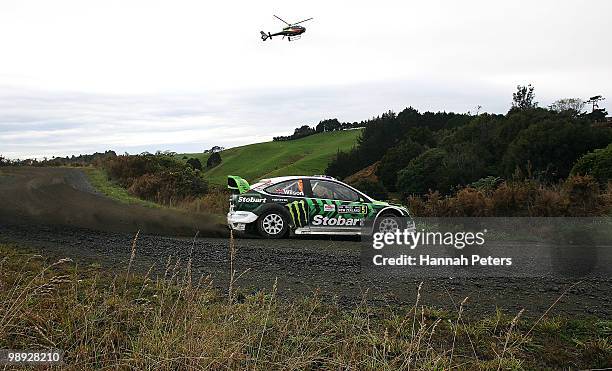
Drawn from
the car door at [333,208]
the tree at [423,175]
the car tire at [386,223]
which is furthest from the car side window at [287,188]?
the tree at [423,175]

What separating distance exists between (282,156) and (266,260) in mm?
84072

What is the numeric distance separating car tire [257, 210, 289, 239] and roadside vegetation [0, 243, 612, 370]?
584 centimetres

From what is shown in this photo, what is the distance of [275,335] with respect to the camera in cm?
496

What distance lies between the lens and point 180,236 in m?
12.0

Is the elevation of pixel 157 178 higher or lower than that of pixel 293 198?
higher

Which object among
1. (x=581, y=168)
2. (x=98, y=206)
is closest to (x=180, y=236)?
(x=98, y=206)

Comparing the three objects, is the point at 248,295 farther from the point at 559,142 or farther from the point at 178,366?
the point at 559,142

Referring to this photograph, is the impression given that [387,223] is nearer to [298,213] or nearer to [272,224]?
[298,213]

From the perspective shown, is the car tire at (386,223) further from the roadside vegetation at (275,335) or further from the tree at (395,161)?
the tree at (395,161)

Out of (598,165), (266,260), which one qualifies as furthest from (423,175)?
(266,260)

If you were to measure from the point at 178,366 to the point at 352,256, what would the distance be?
18.1 feet

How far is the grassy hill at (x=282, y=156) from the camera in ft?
261

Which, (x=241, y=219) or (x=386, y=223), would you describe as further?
(x=386, y=223)

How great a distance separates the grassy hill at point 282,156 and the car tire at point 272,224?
198 ft
